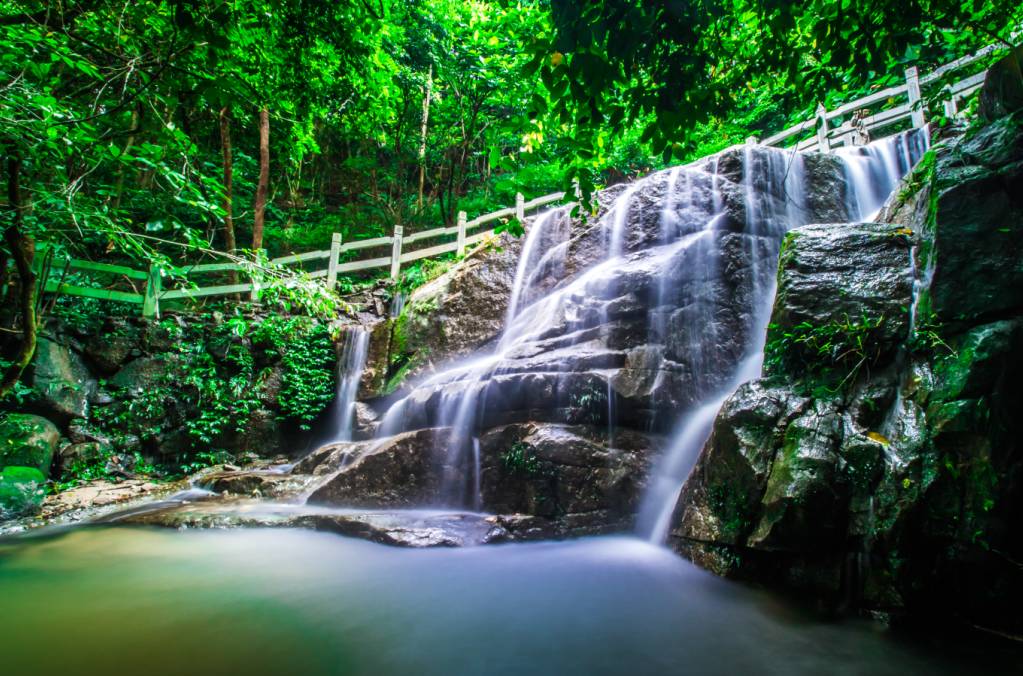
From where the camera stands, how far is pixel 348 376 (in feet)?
30.2

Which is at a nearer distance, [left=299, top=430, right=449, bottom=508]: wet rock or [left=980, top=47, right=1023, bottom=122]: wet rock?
[left=980, top=47, right=1023, bottom=122]: wet rock

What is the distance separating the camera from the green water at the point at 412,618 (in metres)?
2.37

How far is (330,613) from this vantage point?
3041 mm

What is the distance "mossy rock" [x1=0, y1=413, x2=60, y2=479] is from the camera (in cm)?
632

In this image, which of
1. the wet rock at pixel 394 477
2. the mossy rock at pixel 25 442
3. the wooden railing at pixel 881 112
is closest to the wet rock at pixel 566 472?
the wet rock at pixel 394 477

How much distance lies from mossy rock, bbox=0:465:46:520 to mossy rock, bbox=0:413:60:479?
8.6 inches

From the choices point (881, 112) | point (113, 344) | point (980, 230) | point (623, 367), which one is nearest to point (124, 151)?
point (623, 367)

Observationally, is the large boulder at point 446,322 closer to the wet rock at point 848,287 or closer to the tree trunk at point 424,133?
the wet rock at point 848,287

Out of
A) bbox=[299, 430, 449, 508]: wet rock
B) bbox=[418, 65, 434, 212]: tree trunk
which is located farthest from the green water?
bbox=[418, 65, 434, 212]: tree trunk

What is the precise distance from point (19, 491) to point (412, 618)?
5.77 meters

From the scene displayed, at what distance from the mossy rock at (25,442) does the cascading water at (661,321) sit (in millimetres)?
4441

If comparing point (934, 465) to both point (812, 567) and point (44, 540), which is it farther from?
point (44, 540)

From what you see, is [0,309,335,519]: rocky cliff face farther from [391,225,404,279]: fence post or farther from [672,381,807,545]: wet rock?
[672,381,807,545]: wet rock

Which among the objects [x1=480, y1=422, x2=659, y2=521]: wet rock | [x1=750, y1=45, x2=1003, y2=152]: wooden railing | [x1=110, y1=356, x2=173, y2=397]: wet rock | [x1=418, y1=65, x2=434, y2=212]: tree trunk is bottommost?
[x1=480, y1=422, x2=659, y2=521]: wet rock
